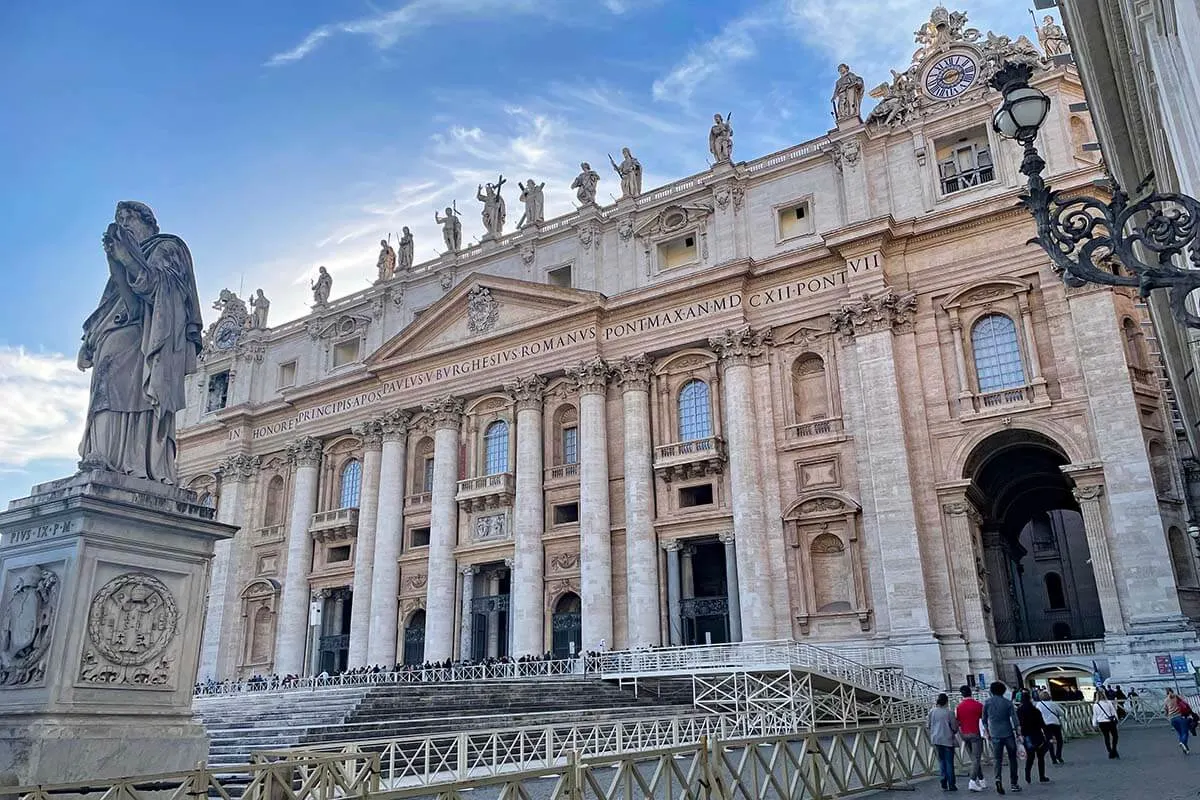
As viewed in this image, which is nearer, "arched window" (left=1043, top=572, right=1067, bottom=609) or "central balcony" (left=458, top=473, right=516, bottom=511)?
"central balcony" (left=458, top=473, right=516, bottom=511)

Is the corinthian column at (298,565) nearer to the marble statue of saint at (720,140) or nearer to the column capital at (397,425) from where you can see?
the column capital at (397,425)

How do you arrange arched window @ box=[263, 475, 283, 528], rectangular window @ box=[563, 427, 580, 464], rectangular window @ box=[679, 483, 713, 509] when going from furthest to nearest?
arched window @ box=[263, 475, 283, 528], rectangular window @ box=[563, 427, 580, 464], rectangular window @ box=[679, 483, 713, 509]

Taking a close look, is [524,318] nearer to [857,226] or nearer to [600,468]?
[600,468]

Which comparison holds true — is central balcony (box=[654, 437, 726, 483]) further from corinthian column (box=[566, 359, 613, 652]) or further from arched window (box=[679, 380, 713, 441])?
corinthian column (box=[566, 359, 613, 652])

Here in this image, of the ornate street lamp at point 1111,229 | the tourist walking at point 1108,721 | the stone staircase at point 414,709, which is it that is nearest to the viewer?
the ornate street lamp at point 1111,229

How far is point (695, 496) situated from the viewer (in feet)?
105

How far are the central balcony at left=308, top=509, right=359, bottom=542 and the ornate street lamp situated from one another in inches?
1352

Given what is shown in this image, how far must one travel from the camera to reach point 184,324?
29.5 ft

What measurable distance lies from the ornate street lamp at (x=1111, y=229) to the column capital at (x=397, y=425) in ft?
106

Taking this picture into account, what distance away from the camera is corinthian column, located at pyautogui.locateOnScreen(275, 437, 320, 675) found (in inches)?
1497

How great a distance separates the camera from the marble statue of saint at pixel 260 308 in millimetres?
46844

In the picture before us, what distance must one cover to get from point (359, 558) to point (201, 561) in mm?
30132

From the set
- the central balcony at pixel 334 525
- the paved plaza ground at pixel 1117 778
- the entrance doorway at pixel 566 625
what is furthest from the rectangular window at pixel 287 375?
the paved plaza ground at pixel 1117 778

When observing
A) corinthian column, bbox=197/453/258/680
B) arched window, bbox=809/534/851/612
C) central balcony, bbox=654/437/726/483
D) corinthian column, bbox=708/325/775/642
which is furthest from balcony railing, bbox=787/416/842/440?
corinthian column, bbox=197/453/258/680
